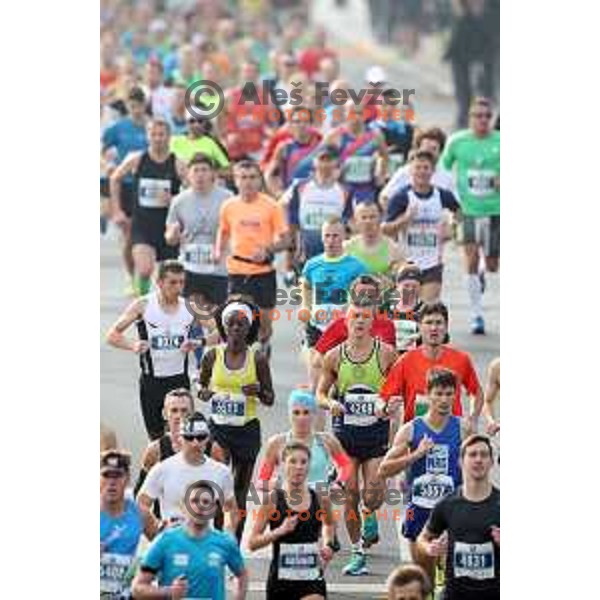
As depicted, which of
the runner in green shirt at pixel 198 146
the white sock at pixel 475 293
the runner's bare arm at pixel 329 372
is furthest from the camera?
the runner in green shirt at pixel 198 146

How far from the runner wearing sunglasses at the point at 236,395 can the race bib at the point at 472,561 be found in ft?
6.00

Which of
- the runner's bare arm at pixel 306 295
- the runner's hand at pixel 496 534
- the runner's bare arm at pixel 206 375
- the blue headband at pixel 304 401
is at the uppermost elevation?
the runner's bare arm at pixel 306 295

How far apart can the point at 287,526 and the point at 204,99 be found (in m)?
12.8

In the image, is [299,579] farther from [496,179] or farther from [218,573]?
[496,179]

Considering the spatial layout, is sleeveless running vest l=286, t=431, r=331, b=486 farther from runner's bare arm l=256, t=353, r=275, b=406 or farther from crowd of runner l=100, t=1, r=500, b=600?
runner's bare arm l=256, t=353, r=275, b=406

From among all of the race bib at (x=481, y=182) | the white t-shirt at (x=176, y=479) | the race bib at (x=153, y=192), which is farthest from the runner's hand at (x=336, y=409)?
the race bib at (x=481, y=182)

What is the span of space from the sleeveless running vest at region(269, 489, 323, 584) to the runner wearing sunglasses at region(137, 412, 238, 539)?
1.34ft

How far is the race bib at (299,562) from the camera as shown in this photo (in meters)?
19.8

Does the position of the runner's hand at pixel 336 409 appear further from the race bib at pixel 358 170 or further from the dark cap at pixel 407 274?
the race bib at pixel 358 170

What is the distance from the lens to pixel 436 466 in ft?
67.0

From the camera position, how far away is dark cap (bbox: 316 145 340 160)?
25578 mm

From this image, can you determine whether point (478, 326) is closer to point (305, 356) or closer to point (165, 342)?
point (305, 356)

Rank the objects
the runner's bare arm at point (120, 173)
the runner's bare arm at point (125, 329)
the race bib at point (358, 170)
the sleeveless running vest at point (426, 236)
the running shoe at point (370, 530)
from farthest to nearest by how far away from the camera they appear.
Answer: the race bib at point (358, 170)
the runner's bare arm at point (120, 173)
the sleeveless running vest at point (426, 236)
the runner's bare arm at point (125, 329)
the running shoe at point (370, 530)

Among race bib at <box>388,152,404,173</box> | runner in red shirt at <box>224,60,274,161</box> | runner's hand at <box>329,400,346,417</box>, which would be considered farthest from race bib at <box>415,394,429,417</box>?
runner in red shirt at <box>224,60,274,161</box>
